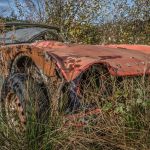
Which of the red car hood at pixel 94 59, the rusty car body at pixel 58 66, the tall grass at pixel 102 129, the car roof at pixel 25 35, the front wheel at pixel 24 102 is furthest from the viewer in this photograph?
the car roof at pixel 25 35

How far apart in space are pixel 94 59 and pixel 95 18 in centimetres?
789

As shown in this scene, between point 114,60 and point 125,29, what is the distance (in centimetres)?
794

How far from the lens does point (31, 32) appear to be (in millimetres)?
7215

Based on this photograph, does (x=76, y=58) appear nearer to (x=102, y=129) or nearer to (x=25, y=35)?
(x=102, y=129)

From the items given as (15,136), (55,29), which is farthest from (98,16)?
(15,136)

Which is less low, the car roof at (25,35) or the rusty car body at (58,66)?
the car roof at (25,35)

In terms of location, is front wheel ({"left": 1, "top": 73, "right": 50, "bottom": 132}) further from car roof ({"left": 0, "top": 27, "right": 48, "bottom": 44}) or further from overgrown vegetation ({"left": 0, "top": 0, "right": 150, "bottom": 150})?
car roof ({"left": 0, "top": 27, "right": 48, "bottom": 44})

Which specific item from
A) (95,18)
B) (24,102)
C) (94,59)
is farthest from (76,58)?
(95,18)

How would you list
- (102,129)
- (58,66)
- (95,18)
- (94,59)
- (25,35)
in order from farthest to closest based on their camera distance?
(95,18) < (25,35) < (94,59) < (58,66) < (102,129)

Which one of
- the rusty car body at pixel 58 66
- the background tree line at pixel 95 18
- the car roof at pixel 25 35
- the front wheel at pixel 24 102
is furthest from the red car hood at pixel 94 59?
the background tree line at pixel 95 18

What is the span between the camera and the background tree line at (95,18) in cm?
1216

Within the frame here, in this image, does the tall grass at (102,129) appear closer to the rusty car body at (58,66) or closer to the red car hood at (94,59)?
the rusty car body at (58,66)

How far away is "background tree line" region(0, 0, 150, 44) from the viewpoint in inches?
Result: 479

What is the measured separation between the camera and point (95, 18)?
42.7 ft
